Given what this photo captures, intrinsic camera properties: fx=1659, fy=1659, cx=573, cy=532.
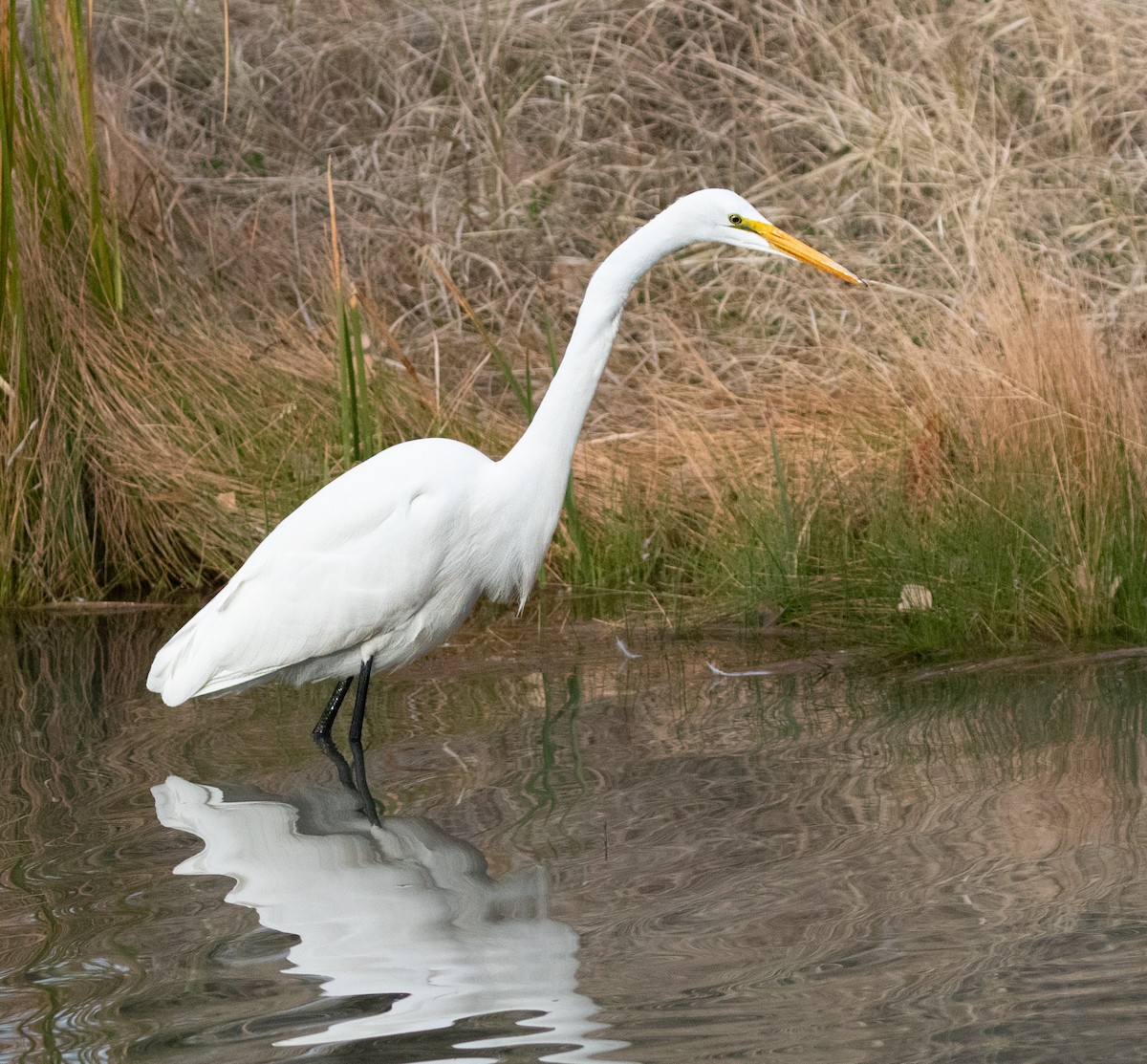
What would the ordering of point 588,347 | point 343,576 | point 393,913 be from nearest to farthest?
1. point 393,913
2. point 588,347
3. point 343,576

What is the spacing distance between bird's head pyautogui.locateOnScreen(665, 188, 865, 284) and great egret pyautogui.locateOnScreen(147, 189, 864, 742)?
0.02 metres

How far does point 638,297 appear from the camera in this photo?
7.13 meters

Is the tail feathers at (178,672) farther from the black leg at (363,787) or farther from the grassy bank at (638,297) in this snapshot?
the grassy bank at (638,297)

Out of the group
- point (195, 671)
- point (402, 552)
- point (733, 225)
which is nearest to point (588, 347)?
point (733, 225)

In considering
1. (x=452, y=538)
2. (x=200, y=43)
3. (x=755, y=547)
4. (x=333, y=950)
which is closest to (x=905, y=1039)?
(x=333, y=950)

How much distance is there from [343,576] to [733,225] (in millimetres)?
1161

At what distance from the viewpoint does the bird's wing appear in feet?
12.0

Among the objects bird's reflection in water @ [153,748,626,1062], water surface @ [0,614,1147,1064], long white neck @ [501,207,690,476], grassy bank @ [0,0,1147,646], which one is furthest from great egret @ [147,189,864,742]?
grassy bank @ [0,0,1147,646]

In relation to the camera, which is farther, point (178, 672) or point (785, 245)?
point (178, 672)

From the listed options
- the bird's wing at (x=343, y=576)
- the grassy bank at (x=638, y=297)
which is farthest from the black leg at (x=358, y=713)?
the grassy bank at (x=638, y=297)

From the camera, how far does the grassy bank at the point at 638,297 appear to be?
4.53 m

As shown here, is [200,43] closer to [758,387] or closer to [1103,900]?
[758,387]

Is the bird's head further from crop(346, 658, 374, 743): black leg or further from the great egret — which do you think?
crop(346, 658, 374, 743): black leg

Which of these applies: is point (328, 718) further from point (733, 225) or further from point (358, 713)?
point (733, 225)
